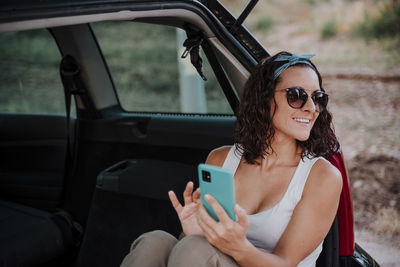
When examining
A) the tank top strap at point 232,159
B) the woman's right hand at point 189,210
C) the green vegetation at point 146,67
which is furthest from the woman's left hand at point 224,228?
the green vegetation at point 146,67

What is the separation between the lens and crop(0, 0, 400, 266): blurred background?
3919mm

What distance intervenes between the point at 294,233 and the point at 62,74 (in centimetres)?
182

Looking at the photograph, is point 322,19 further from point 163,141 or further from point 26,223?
point 26,223

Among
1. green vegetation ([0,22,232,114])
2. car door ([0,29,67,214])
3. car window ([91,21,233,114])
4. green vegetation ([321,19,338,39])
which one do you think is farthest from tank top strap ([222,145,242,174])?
green vegetation ([321,19,338,39])

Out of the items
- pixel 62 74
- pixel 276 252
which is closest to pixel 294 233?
pixel 276 252

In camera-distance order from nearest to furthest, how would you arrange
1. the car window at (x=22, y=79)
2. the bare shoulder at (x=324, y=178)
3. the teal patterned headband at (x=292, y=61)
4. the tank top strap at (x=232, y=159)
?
the bare shoulder at (x=324, y=178) < the teal patterned headband at (x=292, y=61) < the tank top strap at (x=232, y=159) < the car window at (x=22, y=79)

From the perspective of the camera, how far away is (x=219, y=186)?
141cm

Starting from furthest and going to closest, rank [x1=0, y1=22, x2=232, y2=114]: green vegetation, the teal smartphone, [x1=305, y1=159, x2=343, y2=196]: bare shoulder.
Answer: [x1=0, y1=22, x2=232, y2=114]: green vegetation, [x1=305, y1=159, x2=343, y2=196]: bare shoulder, the teal smartphone

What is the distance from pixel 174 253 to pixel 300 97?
704 millimetres

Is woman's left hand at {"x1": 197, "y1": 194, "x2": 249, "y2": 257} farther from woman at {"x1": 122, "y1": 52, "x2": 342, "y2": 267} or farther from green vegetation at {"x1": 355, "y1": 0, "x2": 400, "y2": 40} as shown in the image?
green vegetation at {"x1": 355, "y1": 0, "x2": 400, "y2": 40}

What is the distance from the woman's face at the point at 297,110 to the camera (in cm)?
166

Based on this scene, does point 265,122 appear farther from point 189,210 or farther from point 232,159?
point 189,210

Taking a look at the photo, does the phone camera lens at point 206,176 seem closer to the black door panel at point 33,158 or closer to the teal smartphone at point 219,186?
the teal smartphone at point 219,186

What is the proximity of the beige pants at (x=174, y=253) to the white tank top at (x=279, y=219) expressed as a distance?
184 millimetres
